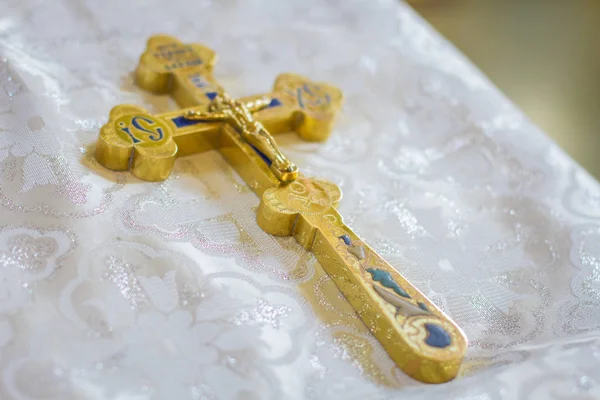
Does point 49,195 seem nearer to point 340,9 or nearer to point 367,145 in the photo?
point 367,145

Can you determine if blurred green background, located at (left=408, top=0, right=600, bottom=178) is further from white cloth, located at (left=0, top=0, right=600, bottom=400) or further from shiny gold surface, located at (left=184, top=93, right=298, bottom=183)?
shiny gold surface, located at (left=184, top=93, right=298, bottom=183)

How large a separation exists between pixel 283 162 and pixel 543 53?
154cm

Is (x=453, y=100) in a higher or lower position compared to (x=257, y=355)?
higher

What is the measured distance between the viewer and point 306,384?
43.2 inches

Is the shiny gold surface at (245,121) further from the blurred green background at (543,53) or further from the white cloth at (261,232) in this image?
the blurred green background at (543,53)

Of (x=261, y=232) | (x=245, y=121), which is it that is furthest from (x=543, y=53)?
(x=261, y=232)

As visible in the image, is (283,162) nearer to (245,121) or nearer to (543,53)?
(245,121)

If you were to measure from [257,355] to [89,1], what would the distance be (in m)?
1.02

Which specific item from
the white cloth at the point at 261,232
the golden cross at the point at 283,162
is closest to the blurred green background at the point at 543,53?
the white cloth at the point at 261,232

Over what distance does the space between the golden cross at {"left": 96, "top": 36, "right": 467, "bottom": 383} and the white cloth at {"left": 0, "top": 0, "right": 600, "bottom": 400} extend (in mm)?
29

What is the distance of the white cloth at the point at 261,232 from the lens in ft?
3.59

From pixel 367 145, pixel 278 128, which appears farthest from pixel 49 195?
pixel 367 145

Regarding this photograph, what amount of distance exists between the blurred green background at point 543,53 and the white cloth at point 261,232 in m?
0.52

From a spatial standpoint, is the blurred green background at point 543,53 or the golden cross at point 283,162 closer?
the golden cross at point 283,162
